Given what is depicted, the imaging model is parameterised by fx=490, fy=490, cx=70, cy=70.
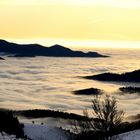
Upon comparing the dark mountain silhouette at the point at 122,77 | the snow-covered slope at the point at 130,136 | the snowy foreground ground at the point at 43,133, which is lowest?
the dark mountain silhouette at the point at 122,77

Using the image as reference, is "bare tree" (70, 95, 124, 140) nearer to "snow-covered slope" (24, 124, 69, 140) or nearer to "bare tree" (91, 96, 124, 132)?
"bare tree" (91, 96, 124, 132)

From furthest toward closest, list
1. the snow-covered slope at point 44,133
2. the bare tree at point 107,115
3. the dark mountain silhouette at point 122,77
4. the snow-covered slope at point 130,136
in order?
the dark mountain silhouette at point 122,77 < the snow-covered slope at point 44,133 < the snow-covered slope at point 130,136 < the bare tree at point 107,115

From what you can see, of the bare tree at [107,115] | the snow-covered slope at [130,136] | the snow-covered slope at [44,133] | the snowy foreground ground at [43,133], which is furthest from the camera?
the snow-covered slope at [44,133]

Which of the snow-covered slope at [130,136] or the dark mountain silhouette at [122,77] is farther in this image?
the dark mountain silhouette at [122,77]

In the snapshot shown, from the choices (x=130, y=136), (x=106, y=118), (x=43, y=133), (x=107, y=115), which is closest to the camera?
(x=107, y=115)

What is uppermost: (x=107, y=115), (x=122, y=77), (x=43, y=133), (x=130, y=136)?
(x=107, y=115)

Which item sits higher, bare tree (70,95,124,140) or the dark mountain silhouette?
bare tree (70,95,124,140)

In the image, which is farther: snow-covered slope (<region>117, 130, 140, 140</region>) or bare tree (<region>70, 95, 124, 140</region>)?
snow-covered slope (<region>117, 130, 140, 140</region>)

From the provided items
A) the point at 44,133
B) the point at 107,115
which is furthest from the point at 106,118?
the point at 44,133

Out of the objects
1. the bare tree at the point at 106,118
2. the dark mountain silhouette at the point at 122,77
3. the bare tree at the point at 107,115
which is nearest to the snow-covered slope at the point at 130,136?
the bare tree at the point at 106,118

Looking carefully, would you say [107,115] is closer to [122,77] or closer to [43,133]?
[43,133]

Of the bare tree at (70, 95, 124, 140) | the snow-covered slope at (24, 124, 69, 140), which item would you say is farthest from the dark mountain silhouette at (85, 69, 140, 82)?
the bare tree at (70, 95, 124, 140)

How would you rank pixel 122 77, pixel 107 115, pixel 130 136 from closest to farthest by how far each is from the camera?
pixel 107 115
pixel 130 136
pixel 122 77

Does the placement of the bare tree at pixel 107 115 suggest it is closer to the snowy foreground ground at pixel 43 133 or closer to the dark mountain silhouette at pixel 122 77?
the snowy foreground ground at pixel 43 133
